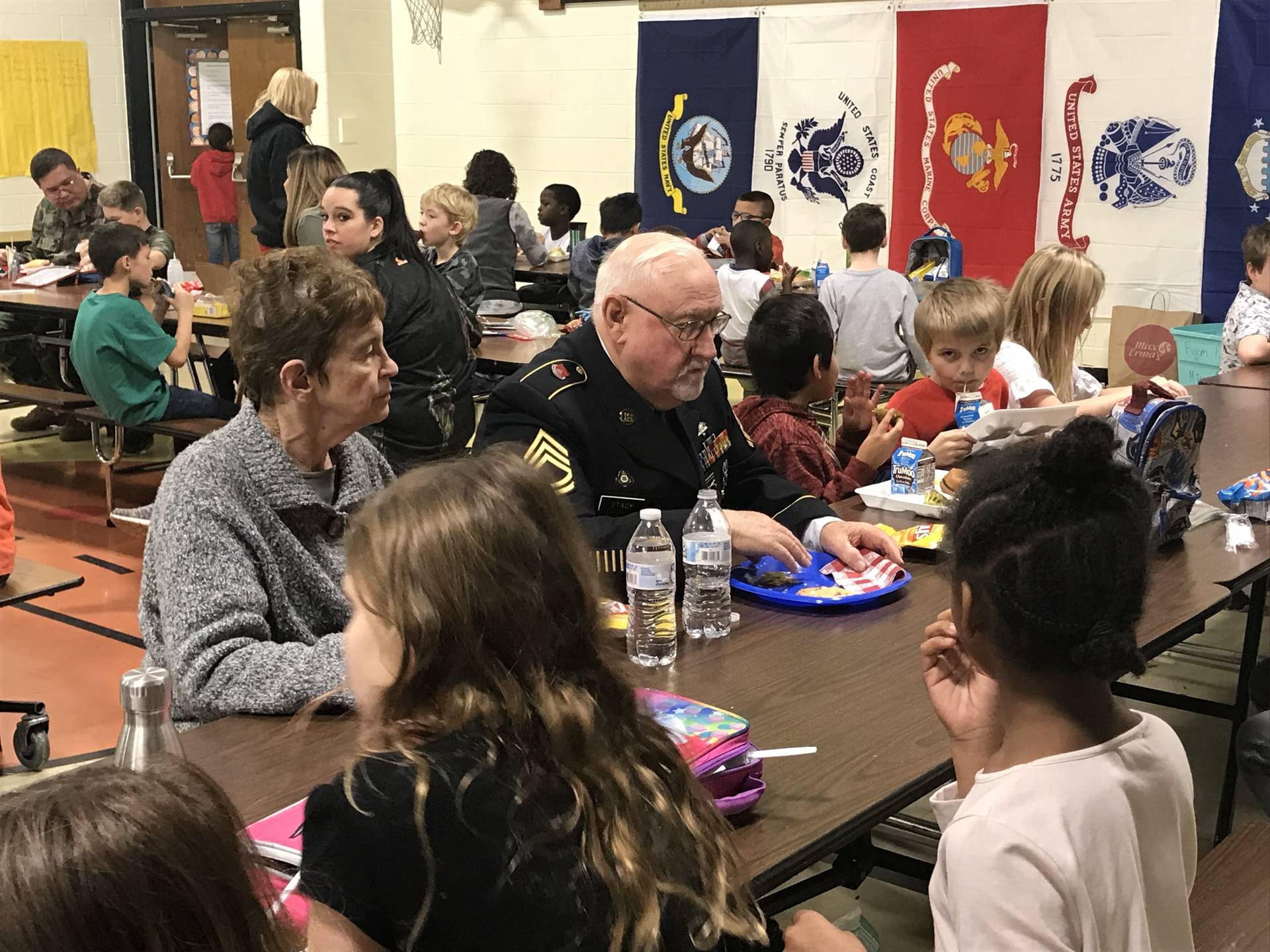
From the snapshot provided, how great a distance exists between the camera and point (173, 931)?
0.92m

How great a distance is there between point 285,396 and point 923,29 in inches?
253

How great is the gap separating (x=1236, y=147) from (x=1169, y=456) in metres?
4.59

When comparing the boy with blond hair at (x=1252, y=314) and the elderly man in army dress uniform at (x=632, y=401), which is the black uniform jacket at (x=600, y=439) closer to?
the elderly man in army dress uniform at (x=632, y=401)

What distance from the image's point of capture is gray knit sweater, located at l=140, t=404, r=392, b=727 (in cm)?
203

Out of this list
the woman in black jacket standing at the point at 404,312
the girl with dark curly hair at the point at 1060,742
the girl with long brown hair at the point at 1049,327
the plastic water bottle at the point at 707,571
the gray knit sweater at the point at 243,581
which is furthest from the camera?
the woman in black jacket standing at the point at 404,312

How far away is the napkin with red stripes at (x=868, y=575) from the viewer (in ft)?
8.44

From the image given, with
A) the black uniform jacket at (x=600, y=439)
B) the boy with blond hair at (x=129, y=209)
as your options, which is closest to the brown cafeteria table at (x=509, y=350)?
the boy with blond hair at (x=129, y=209)

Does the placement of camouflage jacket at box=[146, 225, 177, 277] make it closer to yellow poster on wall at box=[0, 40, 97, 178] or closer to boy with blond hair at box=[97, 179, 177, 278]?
boy with blond hair at box=[97, 179, 177, 278]

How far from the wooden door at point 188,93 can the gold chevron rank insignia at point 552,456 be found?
8565 millimetres

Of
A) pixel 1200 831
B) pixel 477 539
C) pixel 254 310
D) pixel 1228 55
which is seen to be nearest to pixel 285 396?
pixel 254 310

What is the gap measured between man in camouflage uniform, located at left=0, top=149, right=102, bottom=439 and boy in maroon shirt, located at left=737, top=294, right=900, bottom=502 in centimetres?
500

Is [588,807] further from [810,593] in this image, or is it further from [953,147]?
[953,147]

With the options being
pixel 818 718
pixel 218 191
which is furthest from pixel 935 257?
pixel 218 191

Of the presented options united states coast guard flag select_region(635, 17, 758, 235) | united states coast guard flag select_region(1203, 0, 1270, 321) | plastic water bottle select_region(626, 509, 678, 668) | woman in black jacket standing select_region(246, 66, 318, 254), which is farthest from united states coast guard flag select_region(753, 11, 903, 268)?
plastic water bottle select_region(626, 509, 678, 668)
